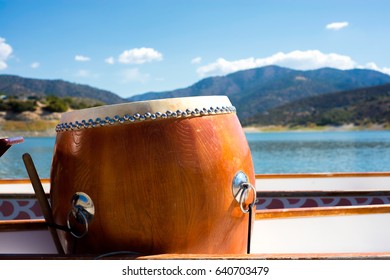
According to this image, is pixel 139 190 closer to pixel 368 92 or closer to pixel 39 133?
pixel 39 133

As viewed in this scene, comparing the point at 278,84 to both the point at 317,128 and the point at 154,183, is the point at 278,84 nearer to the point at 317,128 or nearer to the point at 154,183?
the point at 317,128

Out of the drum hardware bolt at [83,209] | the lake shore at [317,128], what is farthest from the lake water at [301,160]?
the lake shore at [317,128]

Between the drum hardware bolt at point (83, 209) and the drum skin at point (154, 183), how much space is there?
1cm

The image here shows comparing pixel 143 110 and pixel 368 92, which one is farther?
pixel 368 92

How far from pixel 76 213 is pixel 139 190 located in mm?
202

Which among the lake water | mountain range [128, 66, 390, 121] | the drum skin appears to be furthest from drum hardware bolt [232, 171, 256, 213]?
mountain range [128, 66, 390, 121]

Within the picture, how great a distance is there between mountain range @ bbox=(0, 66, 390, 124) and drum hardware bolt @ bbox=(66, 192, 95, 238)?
4740cm

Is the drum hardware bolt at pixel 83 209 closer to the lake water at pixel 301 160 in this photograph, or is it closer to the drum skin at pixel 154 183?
the drum skin at pixel 154 183

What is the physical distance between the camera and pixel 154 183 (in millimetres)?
1148

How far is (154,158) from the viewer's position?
1.16 m

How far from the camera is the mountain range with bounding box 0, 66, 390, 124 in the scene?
59.8 meters

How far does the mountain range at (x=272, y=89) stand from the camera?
5984 cm
